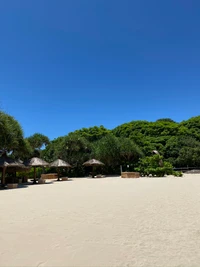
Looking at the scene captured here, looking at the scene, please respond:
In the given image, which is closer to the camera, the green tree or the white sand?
the white sand

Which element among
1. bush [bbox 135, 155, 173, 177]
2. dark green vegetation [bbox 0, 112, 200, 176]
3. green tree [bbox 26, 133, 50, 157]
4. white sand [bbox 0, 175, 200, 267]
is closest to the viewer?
white sand [bbox 0, 175, 200, 267]

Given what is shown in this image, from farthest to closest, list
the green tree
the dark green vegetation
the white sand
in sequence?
1. the green tree
2. the dark green vegetation
3. the white sand

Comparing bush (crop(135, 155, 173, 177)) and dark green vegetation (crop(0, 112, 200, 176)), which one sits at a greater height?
dark green vegetation (crop(0, 112, 200, 176))

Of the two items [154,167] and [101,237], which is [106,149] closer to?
[154,167]

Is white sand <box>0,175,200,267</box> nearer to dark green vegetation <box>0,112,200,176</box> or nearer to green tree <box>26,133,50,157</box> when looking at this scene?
dark green vegetation <box>0,112,200,176</box>

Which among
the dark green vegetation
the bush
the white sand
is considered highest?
the dark green vegetation

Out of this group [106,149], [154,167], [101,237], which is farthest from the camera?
[106,149]

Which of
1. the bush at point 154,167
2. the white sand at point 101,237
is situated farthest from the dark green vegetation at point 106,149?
the white sand at point 101,237

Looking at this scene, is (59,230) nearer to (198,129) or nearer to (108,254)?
(108,254)

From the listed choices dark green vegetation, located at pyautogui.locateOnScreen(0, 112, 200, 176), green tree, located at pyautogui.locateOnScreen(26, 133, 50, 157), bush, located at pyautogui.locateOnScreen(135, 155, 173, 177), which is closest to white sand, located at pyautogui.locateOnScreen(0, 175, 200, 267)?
dark green vegetation, located at pyautogui.locateOnScreen(0, 112, 200, 176)

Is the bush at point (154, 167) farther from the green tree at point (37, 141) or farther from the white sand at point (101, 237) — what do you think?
the white sand at point (101, 237)

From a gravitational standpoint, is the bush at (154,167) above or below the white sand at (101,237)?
above

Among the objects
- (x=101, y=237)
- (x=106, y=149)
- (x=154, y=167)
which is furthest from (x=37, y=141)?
(x=101, y=237)

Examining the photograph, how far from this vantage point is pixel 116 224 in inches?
208
